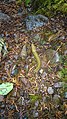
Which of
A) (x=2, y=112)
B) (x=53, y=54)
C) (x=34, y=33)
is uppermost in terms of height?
(x=34, y=33)

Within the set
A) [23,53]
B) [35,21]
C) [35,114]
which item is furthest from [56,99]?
[35,21]

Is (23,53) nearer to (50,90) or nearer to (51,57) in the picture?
(51,57)

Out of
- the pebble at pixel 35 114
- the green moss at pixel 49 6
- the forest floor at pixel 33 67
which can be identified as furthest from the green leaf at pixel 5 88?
the green moss at pixel 49 6

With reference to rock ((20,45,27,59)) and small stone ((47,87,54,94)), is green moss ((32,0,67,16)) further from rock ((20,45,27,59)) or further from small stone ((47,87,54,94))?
small stone ((47,87,54,94))

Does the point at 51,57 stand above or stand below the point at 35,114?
above


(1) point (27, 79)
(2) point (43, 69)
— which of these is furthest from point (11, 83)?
(2) point (43, 69)

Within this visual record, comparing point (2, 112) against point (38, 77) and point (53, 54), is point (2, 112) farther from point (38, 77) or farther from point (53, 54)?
point (53, 54)

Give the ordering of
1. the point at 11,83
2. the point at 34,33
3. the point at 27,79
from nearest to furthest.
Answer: the point at 11,83 → the point at 27,79 → the point at 34,33
